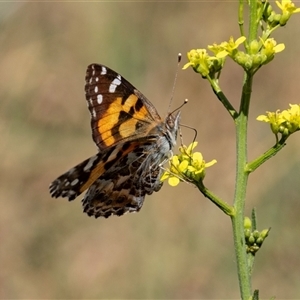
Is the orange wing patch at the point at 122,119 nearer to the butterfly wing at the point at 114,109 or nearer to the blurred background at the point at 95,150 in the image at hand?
the butterfly wing at the point at 114,109

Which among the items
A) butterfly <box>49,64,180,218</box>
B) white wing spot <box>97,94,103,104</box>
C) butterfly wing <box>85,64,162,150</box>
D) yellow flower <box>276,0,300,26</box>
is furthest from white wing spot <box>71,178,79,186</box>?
yellow flower <box>276,0,300,26</box>

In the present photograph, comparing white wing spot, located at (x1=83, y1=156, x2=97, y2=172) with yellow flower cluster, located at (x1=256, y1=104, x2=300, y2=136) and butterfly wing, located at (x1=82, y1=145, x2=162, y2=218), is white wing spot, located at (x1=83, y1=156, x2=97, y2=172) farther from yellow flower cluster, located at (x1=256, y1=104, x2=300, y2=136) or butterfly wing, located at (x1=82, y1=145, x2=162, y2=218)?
yellow flower cluster, located at (x1=256, y1=104, x2=300, y2=136)

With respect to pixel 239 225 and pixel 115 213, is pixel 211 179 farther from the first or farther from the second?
pixel 239 225

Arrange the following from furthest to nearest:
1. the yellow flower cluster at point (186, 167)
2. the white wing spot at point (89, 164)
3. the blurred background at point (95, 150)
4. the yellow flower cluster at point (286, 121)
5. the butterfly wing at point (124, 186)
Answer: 1. the blurred background at point (95, 150)
2. the butterfly wing at point (124, 186)
3. the white wing spot at point (89, 164)
4. the yellow flower cluster at point (186, 167)
5. the yellow flower cluster at point (286, 121)

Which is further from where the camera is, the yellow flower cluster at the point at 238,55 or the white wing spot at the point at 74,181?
the white wing spot at the point at 74,181

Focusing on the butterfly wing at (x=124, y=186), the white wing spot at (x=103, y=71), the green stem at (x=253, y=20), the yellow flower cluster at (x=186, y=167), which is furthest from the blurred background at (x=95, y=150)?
the green stem at (x=253, y=20)
